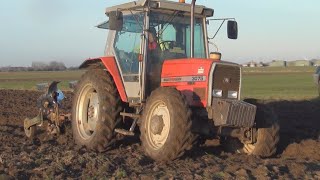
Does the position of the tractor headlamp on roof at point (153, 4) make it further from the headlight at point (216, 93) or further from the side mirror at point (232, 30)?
the headlight at point (216, 93)

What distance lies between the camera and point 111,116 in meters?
7.96

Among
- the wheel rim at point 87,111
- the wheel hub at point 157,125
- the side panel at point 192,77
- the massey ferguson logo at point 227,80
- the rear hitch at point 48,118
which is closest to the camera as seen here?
the wheel hub at point 157,125

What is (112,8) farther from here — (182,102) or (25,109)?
(25,109)

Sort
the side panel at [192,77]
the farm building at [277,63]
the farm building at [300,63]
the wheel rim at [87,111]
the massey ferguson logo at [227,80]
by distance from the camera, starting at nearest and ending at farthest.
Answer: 1. the side panel at [192,77]
2. the massey ferguson logo at [227,80]
3. the wheel rim at [87,111]
4. the farm building at [300,63]
5. the farm building at [277,63]

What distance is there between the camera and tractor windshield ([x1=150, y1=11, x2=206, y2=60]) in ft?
25.9

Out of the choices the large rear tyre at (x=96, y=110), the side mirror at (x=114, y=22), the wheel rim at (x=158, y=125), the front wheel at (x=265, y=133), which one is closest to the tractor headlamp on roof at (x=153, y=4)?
the side mirror at (x=114, y=22)

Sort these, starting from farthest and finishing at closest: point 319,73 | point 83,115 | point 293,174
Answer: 1. point 319,73
2. point 83,115
3. point 293,174

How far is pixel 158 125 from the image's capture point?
693 cm

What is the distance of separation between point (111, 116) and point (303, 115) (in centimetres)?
788

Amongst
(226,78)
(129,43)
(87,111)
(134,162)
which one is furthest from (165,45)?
(134,162)

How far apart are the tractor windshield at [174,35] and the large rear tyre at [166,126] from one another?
1.14m

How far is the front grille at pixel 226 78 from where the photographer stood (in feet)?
23.6

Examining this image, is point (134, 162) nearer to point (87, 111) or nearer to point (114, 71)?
point (114, 71)

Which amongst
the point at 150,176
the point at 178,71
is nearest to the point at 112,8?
the point at 178,71
